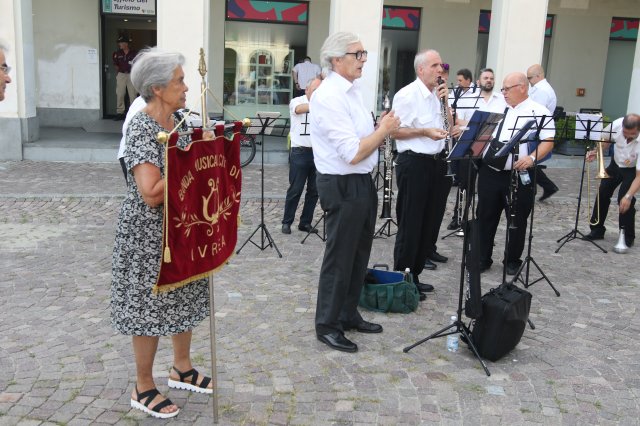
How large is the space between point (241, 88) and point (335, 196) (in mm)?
11321

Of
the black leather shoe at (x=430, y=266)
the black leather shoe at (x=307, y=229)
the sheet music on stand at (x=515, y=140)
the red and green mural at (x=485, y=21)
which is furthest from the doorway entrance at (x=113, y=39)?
the sheet music on stand at (x=515, y=140)

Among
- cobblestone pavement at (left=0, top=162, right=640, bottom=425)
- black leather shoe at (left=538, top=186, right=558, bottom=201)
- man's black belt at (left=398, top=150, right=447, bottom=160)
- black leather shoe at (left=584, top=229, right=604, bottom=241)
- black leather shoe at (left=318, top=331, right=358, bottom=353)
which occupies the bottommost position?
cobblestone pavement at (left=0, top=162, right=640, bottom=425)

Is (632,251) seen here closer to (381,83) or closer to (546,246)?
(546,246)

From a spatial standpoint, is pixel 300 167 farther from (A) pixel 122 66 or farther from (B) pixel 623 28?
Answer: (B) pixel 623 28

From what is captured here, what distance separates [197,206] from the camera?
3211mm

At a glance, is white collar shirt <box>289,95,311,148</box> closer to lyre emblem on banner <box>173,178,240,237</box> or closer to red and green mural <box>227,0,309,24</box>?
lyre emblem on banner <box>173,178,240,237</box>

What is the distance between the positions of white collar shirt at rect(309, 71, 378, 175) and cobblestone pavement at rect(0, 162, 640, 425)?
134cm

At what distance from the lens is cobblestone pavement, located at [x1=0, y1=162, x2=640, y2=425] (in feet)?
12.3

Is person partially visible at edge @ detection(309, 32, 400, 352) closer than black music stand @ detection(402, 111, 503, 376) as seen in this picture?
Yes

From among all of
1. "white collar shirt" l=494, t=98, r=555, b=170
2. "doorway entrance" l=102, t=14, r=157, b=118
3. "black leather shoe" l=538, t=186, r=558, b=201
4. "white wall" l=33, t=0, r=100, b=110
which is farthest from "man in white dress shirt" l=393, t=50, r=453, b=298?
"doorway entrance" l=102, t=14, r=157, b=118

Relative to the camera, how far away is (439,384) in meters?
4.10

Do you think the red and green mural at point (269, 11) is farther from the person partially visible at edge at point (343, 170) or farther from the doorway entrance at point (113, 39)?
the person partially visible at edge at point (343, 170)

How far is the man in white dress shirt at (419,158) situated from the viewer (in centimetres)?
527

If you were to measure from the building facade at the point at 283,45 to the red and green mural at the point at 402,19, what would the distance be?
0.08 feet
